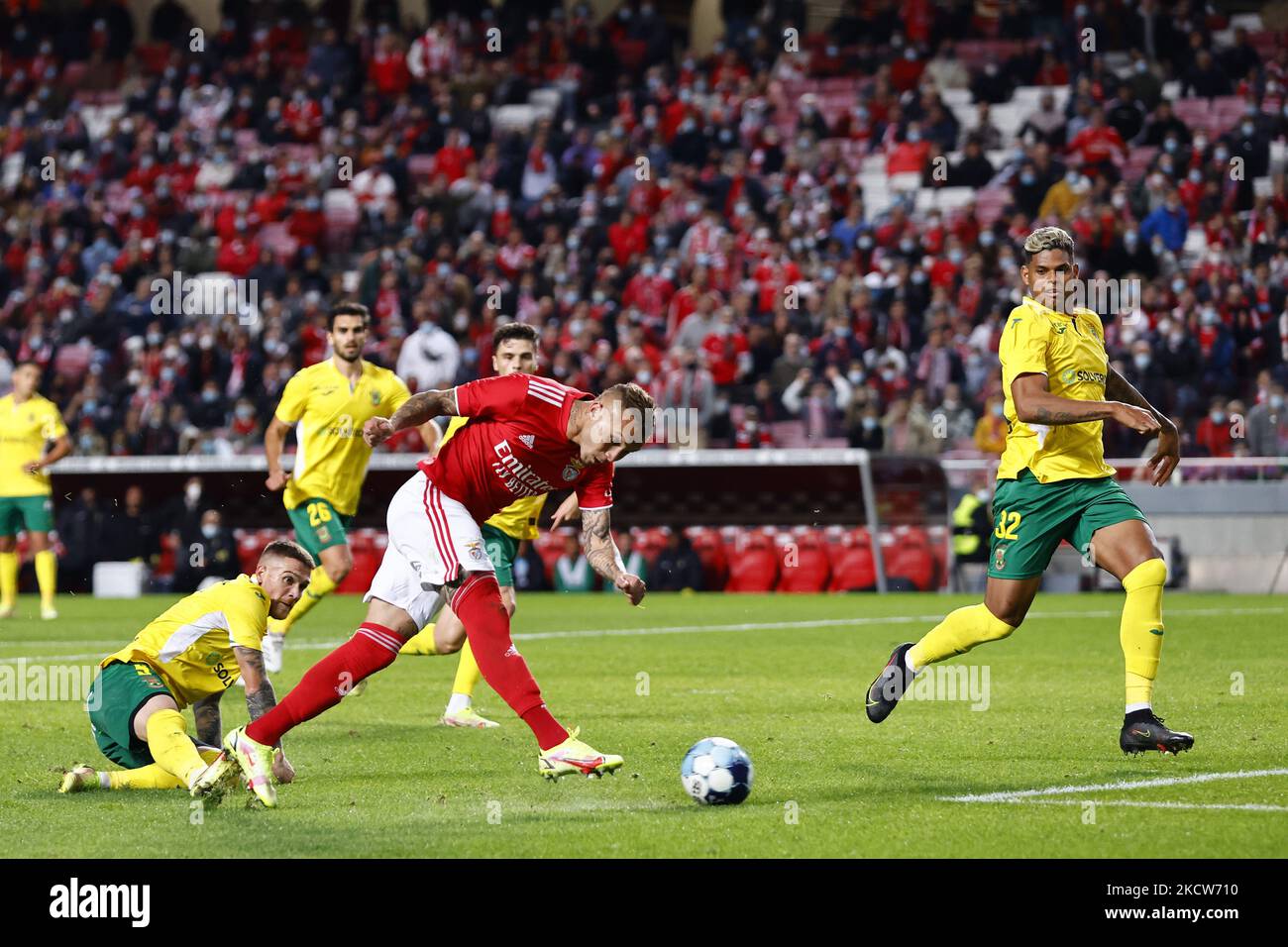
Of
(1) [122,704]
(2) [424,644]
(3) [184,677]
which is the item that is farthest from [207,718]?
(2) [424,644]

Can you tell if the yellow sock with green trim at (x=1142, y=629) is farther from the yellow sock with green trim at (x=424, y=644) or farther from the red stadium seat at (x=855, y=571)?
the red stadium seat at (x=855, y=571)

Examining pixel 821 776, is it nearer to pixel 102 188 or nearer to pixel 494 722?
pixel 494 722

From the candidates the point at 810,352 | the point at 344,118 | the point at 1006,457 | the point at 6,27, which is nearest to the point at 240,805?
the point at 1006,457

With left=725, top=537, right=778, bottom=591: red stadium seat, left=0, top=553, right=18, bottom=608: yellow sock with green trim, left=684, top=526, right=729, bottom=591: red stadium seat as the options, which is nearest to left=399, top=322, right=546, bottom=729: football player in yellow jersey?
left=0, top=553, right=18, bottom=608: yellow sock with green trim

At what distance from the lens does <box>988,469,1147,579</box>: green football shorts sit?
26.9 ft

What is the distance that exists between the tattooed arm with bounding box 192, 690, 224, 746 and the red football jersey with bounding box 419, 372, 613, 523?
1399 millimetres

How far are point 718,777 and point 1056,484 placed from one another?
2280mm

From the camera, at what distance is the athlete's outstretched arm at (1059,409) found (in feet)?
24.6

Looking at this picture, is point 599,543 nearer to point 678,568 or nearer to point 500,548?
point 500,548

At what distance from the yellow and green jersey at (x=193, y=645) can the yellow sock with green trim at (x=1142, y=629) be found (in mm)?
3636

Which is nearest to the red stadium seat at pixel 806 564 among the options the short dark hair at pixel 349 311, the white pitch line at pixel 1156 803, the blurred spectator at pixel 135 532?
the blurred spectator at pixel 135 532

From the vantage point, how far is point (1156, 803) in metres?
6.79

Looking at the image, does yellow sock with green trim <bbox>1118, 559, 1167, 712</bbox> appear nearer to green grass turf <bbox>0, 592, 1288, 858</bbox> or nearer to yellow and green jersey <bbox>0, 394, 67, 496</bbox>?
green grass turf <bbox>0, 592, 1288, 858</bbox>
